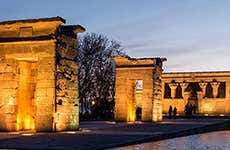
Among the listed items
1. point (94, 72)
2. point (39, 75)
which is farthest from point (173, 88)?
point (39, 75)

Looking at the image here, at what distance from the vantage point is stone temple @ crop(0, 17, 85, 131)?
1927 cm

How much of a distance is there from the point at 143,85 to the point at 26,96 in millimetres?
12057

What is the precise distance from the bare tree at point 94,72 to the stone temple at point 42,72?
21383mm

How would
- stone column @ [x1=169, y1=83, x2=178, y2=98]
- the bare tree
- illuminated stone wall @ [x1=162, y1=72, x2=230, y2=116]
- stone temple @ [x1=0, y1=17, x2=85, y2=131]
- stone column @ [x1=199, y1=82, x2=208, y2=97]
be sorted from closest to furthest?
1. stone temple @ [x1=0, y1=17, x2=85, y2=131]
2. the bare tree
3. illuminated stone wall @ [x1=162, y1=72, x2=230, y2=116]
4. stone column @ [x1=199, y1=82, x2=208, y2=97]
5. stone column @ [x1=169, y1=83, x2=178, y2=98]

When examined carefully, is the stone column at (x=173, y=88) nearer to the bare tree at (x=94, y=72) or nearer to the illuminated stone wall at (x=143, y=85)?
the bare tree at (x=94, y=72)

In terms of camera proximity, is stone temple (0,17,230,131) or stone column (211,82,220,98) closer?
stone temple (0,17,230,131)

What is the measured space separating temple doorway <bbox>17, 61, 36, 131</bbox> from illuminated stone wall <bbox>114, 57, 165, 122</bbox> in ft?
36.7

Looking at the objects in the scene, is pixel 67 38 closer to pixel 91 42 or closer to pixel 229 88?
pixel 91 42

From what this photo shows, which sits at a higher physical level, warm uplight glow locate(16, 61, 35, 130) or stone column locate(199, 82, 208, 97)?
stone column locate(199, 82, 208, 97)

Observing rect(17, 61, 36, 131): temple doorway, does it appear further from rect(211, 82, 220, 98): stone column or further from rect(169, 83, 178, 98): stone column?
rect(169, 83, 178, 98): stone column

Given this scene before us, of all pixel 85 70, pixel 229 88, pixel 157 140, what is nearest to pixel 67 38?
pixel 157 140

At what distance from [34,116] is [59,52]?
363 cm

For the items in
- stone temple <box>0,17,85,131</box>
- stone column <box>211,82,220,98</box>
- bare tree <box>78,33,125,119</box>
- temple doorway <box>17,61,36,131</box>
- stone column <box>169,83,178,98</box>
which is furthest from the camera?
stone column <box>169,83,178,98</box>

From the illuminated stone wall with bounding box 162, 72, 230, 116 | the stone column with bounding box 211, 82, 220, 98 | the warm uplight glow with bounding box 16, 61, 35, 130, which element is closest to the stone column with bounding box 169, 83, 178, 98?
the illuminated stone wall with bounding box 162, 72, 230, 116
